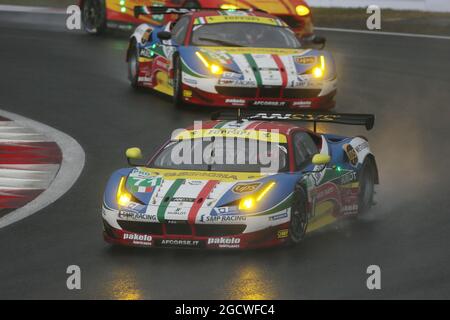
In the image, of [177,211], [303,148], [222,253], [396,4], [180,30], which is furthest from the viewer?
[396,4]

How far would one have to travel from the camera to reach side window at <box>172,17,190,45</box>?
818 inches

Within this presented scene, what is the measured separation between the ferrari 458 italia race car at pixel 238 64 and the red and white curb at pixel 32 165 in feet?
7.38

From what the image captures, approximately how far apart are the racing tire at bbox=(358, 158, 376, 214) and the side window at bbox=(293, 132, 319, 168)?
0.62 meters

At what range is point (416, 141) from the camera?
18.3 metres

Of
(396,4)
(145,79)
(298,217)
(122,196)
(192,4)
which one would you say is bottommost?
(396,4)

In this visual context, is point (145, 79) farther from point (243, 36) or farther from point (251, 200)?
point (251, 200)

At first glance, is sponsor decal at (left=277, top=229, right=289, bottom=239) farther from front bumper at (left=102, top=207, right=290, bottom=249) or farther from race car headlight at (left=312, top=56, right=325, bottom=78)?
race car headlight at (left=312, top=56, right=325, bottom=78)

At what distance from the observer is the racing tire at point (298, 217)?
12448 mm

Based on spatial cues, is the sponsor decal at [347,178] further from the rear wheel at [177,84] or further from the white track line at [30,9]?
the white track line at [30,9]

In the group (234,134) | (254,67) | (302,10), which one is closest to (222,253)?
(234,134)

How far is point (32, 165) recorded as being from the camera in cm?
1633

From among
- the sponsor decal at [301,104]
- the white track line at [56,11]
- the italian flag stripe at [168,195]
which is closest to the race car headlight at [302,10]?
the white track line at [56,11]

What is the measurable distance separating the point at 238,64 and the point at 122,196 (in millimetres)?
7429
